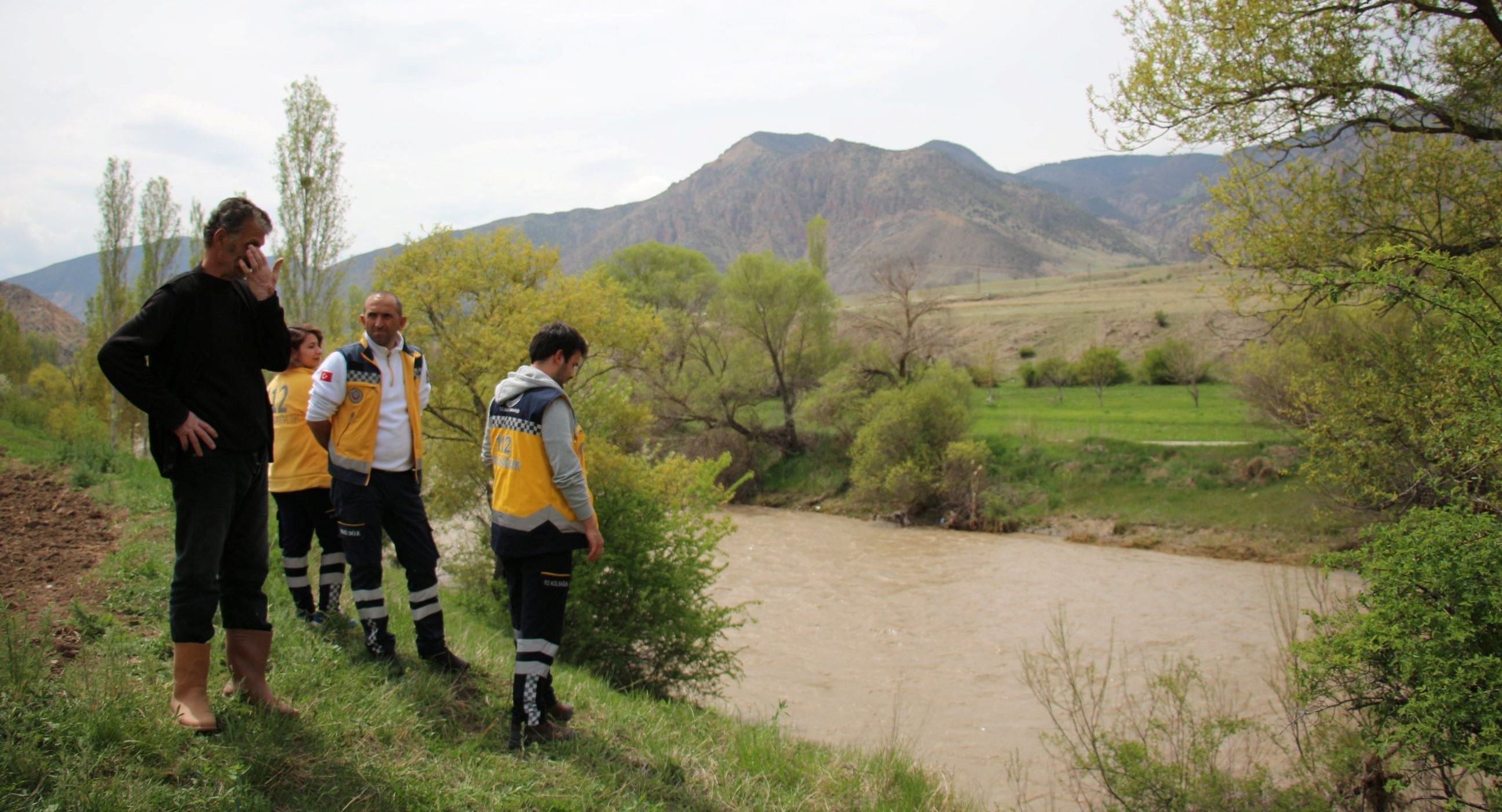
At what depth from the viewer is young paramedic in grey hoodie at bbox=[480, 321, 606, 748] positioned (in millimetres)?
4328

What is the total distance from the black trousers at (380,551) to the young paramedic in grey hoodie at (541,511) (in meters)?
0.81

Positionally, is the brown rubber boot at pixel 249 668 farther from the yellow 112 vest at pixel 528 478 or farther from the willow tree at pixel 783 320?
the willow tree at pixel 783 320

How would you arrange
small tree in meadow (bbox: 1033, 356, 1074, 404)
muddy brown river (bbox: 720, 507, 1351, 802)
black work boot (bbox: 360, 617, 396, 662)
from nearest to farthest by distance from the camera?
black work boot (bbox: 360, 617, 396, 662) < muddy brown river (bbox: 720, 507, 1351, 802) < small tree in meadow (bbox: 1033, 356, 1074, 404)

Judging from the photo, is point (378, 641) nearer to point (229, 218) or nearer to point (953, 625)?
point (229, 218)

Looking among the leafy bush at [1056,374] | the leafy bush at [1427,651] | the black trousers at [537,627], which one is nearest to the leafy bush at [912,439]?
the leafy bush at [1427,651]

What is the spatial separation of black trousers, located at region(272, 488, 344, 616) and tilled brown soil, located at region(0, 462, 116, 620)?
1.16 meters

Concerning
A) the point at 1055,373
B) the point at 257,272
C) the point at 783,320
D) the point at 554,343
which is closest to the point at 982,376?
the point at 1055,373

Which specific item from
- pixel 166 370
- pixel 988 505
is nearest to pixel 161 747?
pixel 166 370

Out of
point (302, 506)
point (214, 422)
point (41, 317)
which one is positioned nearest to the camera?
point (214, 422)

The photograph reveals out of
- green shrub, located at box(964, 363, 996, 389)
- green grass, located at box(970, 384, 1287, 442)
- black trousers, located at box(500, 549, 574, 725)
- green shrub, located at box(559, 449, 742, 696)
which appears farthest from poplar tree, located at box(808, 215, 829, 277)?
black trousers, located at box(500, 549, 574, 725)

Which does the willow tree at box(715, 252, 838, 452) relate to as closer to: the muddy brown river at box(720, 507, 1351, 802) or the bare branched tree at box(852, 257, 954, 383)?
the bare branched tree at box(852, 257, 954, 383)

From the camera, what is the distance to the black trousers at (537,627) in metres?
4.21

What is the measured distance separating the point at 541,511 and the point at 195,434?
1.63 metres

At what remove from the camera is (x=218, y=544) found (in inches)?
131
